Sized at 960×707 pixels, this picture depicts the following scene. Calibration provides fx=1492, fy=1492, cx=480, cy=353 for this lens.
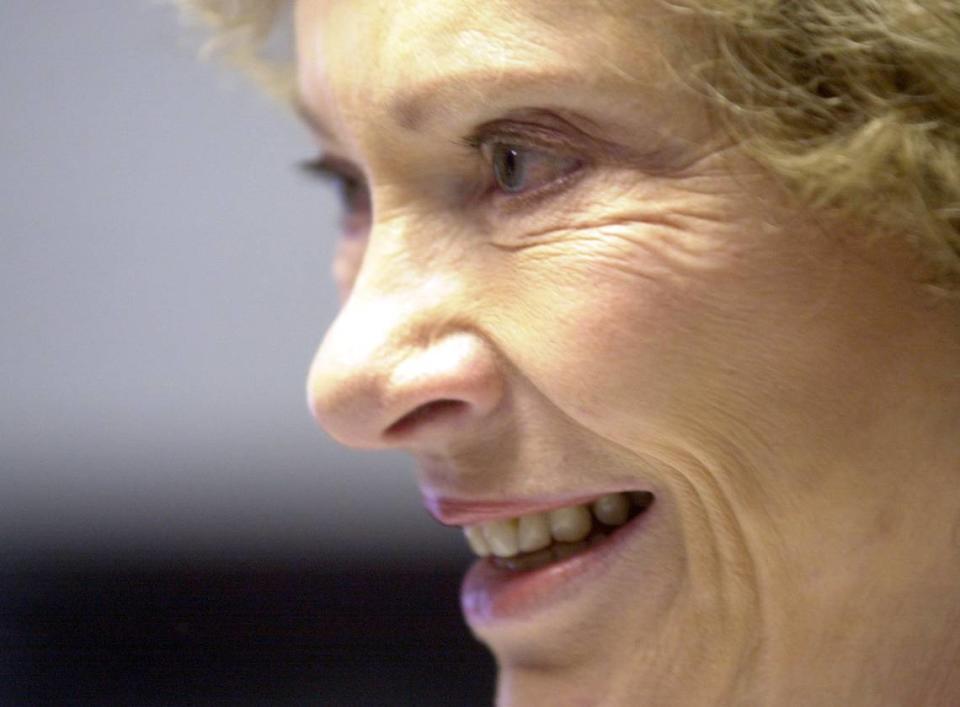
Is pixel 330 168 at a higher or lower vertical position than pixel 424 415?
higher

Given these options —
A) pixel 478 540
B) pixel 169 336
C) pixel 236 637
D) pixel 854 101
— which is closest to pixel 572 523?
pixel 478 540

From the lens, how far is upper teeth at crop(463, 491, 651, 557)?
1167mm

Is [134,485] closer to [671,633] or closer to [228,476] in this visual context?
[228,476]

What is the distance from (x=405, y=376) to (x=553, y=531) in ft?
0.63

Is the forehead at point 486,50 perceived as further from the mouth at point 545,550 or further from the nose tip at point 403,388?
the mouth at point 545,550

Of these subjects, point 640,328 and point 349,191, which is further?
point 349,191

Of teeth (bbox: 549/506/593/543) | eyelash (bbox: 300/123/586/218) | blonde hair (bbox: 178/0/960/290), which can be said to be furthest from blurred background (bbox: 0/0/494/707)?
blonde hair (bbox: 178/0/960/290)

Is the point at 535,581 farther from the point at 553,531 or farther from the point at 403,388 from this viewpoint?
the point at 403,388

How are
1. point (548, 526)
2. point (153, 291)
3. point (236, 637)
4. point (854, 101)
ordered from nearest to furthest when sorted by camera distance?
1. point (854, 101)
2. point (548, 526)
3. point (236, 637)
4. point (153, 291)

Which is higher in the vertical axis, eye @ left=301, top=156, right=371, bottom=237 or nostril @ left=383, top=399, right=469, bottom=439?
eye @ left=301, top=156, right=371, bottom=237

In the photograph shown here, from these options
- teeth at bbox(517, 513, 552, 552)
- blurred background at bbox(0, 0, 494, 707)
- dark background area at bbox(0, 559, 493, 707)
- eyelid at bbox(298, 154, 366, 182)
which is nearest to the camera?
teeth at bbox(517, 513, 552, 552)

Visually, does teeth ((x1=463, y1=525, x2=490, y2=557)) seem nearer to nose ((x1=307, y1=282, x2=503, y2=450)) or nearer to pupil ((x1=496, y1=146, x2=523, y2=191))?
nose ((x1=307, y1=282, x2=503, y2=450))

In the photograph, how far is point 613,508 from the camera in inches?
45.9

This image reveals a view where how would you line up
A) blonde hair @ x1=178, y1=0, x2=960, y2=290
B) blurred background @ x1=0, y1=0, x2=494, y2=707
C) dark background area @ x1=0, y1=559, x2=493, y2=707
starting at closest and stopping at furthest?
blonde hair @ x1=178, y1=0, x2=960, y2=290 < dark background area @ x1=0, y1=559, x2=493, y2=707 < blurred background @ x1=0, y1=0, x2=494, y2=707
